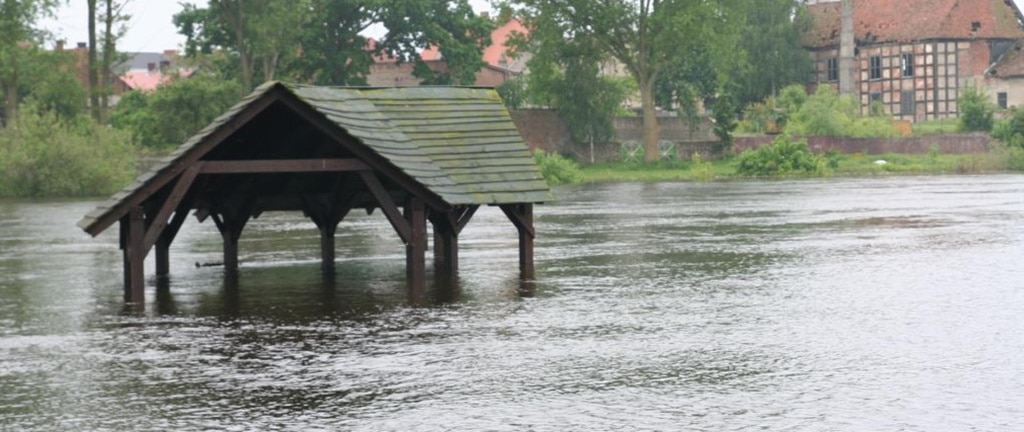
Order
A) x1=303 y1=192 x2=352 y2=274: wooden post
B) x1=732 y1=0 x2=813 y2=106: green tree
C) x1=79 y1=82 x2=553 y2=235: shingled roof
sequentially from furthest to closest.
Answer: x1=732 y1=0 x2=813 y2=106: green tree, x1=303 y1=192 x2=352 y2=274: wooden post, x1=79 y1=82 x2=553 y2=235: shingled roof

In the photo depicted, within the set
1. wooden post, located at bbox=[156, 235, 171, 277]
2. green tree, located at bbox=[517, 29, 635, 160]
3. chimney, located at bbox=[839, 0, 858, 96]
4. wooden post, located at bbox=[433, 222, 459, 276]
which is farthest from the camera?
chimney, located at bbox=[839, 0, 858, 96]

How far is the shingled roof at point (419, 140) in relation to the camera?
21.3 meters

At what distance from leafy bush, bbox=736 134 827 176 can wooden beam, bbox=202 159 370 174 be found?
2112 inches

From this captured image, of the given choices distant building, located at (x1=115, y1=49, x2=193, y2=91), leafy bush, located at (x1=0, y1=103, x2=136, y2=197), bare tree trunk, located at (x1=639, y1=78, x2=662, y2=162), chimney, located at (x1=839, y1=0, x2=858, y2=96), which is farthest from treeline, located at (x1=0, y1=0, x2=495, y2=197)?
distant building, located at (x1=115, y1=49, x2=193, y2=91)

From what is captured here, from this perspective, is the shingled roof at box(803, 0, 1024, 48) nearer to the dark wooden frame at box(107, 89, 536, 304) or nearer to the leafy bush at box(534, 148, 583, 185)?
the leafy bush at box(534, 148, 583, 185)


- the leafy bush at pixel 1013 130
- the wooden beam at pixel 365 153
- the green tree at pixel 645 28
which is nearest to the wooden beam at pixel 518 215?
the wooden beam at pixel 365 153

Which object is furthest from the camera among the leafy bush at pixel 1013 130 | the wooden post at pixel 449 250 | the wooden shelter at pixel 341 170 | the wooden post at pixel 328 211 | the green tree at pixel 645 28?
the green tree at pixel 645 28

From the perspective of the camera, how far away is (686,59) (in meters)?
103

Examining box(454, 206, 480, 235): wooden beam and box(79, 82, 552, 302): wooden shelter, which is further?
box(454, 206, 480, 235): wooden beam

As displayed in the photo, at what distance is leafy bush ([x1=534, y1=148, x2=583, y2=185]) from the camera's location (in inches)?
2800

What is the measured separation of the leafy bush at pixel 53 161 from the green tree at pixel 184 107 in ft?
47.7

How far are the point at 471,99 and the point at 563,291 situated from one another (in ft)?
15.4

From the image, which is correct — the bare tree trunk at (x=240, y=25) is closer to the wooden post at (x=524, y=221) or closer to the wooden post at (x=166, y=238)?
the wooden post at (x=166, y=238)

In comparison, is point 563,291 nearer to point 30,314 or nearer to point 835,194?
point 30,314
